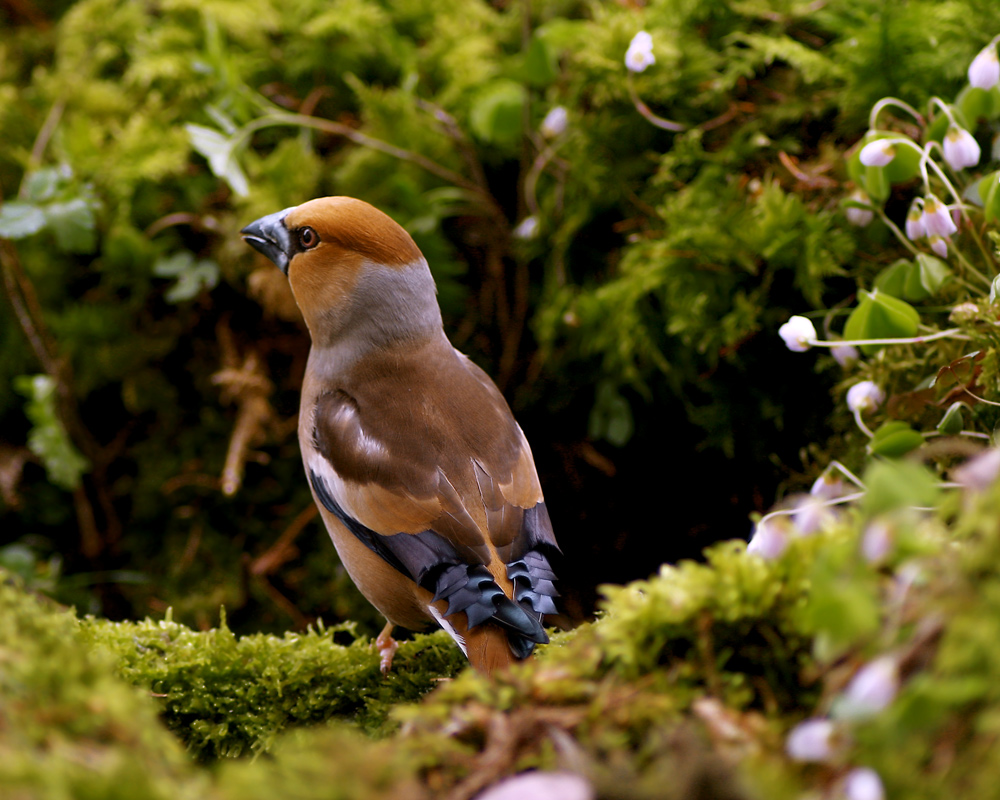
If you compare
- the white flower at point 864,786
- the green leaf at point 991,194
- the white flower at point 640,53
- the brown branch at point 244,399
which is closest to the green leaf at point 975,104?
the green leaf at point 991,194

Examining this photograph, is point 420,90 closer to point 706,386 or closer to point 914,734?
point 706,386

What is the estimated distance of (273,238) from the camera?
3422 mm

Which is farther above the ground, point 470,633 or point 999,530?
point 999,530

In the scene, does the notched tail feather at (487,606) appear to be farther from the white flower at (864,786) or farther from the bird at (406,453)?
the white flower at (864,786)

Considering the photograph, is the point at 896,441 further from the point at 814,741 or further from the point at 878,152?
the point at 814,741

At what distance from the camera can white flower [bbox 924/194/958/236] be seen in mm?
2541

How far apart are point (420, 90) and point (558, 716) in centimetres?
384

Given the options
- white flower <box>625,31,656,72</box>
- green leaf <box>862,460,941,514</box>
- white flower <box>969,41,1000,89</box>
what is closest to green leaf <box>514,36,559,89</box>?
white flower <box>625,31,656,72</box>

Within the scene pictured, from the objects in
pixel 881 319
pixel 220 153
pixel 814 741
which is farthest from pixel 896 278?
pixel 220 153

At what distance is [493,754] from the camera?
140cm

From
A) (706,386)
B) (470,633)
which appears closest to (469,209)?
(706,386)

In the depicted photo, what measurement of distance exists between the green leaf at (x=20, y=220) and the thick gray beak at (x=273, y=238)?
3.16ft

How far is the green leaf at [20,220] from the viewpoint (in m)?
3.63

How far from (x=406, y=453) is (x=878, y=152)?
1.76 m
